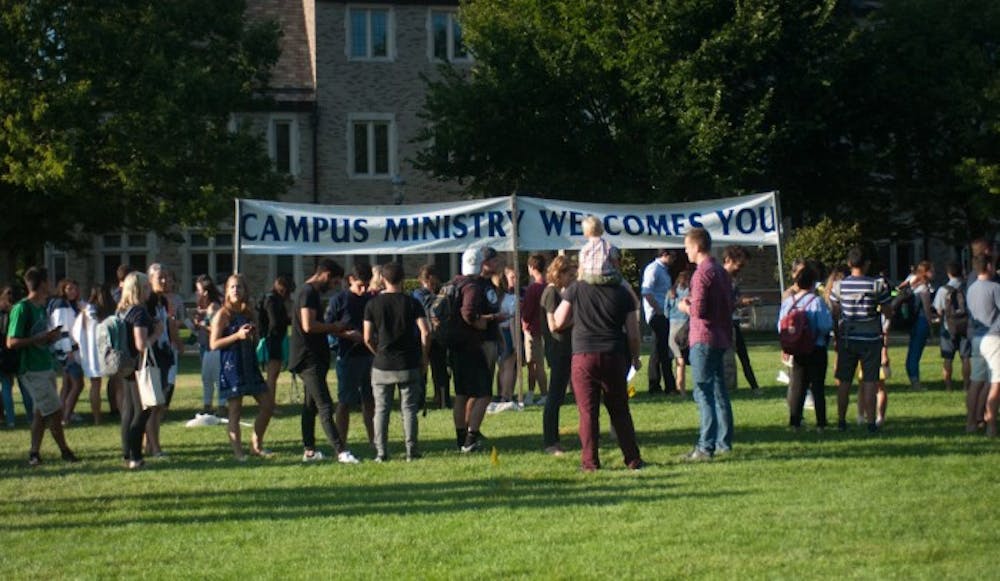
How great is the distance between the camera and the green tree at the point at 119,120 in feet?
116

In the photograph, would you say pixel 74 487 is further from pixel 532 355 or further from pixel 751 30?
pixel 751 30

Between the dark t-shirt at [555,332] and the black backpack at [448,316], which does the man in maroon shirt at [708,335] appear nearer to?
the dark t-shirt at [555,332]

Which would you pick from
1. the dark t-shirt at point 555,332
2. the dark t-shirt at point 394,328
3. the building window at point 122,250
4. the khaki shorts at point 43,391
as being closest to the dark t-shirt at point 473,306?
the dark t-shirt at point 555,332

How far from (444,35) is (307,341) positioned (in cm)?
3723

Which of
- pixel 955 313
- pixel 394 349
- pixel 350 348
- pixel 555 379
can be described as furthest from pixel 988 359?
pixel 350 348

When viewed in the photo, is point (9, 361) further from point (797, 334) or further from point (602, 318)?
point (797, 334)

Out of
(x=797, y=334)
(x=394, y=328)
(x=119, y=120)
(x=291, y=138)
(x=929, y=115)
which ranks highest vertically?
(x=291, y=138)

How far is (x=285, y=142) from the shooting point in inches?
1950

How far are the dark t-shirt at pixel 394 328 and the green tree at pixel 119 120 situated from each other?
2361 cm

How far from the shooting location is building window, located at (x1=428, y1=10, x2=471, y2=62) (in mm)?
49469

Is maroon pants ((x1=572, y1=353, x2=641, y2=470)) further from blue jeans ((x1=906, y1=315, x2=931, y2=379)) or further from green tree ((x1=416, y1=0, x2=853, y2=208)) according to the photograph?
green tree ((x1=416, y1=0, x2=853, y2=208))

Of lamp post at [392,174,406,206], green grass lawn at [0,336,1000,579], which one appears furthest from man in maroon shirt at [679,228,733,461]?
lamp post at [392,174,406,206]

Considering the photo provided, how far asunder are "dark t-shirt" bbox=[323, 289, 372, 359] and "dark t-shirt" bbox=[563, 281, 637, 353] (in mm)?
2688

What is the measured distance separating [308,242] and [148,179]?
72.3 feet
